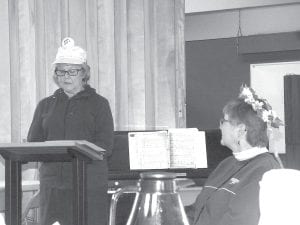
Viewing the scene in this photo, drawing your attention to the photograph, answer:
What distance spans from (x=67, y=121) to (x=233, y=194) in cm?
93

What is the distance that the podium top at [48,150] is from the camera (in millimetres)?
1426

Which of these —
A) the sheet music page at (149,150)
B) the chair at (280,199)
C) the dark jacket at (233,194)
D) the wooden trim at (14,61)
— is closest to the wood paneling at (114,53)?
the wooden trim at (14,61)

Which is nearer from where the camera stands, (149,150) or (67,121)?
(67,121)

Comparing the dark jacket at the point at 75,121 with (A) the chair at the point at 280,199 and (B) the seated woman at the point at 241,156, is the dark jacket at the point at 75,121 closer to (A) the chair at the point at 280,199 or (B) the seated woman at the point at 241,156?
(B) the seated woman at the point at 241,156

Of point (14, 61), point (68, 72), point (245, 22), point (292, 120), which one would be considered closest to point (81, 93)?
point (68, 72)

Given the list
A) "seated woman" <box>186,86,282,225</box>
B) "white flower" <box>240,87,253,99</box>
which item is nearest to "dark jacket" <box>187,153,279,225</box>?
"seated woman" <box>186,86,282,225</box>

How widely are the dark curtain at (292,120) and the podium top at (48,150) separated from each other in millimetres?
4737

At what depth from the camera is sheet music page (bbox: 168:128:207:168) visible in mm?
3523

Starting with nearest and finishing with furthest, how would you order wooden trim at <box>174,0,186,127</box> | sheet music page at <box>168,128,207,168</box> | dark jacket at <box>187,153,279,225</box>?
1. dark jacket at <box>187,153,279,225</box>
2. sheet music page at <box>168,128,207,168</box>
3. wooden trim at <box>174,0,186,127</box>

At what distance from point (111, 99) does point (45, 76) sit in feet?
1.58

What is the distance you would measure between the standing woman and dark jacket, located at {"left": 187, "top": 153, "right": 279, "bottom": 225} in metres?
0.54

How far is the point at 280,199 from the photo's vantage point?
2.97 ft

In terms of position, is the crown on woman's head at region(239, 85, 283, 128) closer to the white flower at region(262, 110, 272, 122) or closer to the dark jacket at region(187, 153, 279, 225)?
the white flower at region(262, 110, 272, 122)

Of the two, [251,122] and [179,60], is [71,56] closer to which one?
[251,122]
